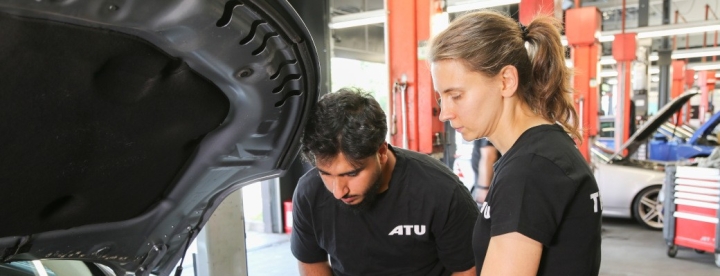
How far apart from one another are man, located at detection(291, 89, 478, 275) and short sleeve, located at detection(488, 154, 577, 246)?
0.53 meters

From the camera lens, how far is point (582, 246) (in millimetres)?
996

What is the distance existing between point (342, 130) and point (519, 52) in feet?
1.72

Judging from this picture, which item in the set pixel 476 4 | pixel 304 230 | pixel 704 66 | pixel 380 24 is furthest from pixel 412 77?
pixel 704 66

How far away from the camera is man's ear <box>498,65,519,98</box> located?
3.51 feet

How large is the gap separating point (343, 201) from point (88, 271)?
91 centimetres

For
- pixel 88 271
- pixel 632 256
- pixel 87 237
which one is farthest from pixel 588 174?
pixel 632 256

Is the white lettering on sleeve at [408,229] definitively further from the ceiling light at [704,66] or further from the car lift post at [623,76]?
the ceiling light at [704,66]

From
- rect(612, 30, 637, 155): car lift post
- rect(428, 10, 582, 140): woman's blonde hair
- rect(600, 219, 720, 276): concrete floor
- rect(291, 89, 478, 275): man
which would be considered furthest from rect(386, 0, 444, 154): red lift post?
rect(612, 30, 637, 155): car lift post

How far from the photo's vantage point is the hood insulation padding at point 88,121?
79cm

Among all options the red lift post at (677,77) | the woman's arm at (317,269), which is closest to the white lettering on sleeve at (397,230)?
the woman's arm at (317,269)

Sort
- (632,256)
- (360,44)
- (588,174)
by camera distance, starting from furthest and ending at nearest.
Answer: (360,44) < (632,256) < (588,174)

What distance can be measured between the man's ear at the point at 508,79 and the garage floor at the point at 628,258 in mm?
3539

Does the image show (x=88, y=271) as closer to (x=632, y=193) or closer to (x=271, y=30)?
(x=271, y=30)

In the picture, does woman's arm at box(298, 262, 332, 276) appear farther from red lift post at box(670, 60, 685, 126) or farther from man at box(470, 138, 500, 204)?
red lift post at box(670, 60, 685, 126)
